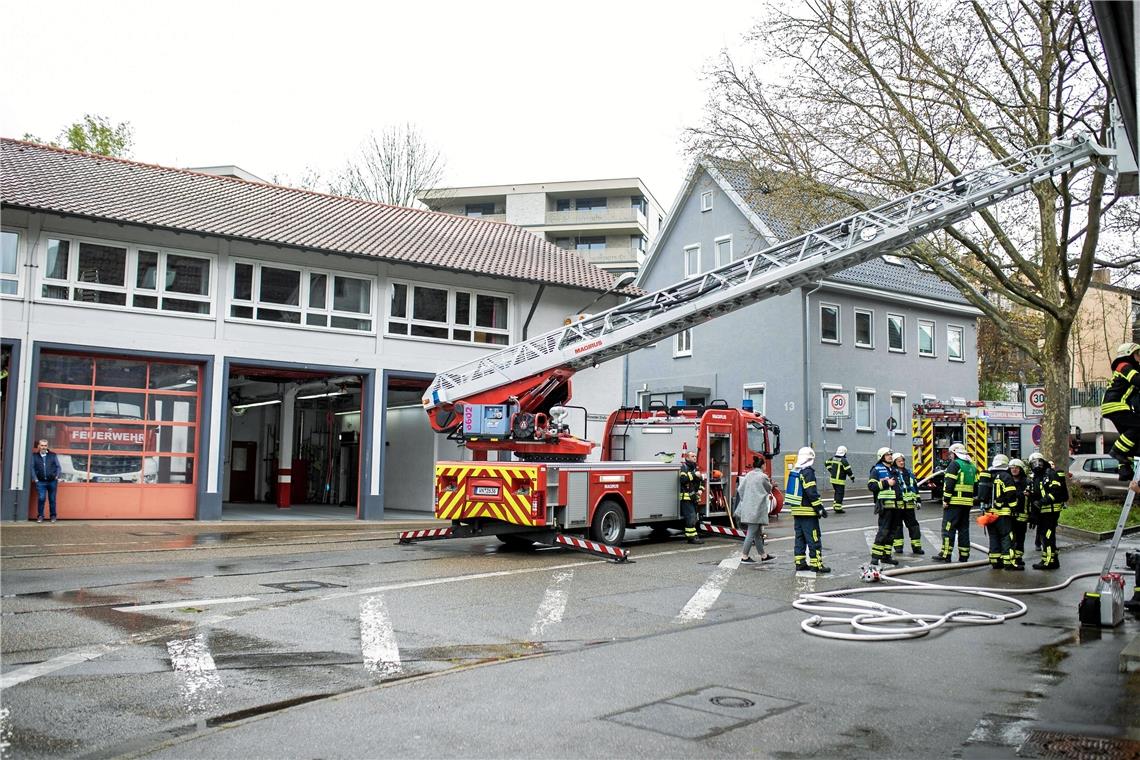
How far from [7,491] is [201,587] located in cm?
1046

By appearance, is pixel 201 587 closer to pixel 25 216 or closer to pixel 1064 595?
pixel 1064 595

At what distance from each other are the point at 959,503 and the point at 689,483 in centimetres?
467

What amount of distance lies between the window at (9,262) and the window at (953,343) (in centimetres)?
3312

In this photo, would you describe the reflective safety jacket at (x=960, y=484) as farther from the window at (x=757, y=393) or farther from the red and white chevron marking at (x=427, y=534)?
the window at (x=757, y=393)

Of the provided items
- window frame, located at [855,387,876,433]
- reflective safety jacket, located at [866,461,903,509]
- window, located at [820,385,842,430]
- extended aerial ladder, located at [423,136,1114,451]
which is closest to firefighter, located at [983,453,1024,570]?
reflective safety jacket, located at [866,461,903,509]

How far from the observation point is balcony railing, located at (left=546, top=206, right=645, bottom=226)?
205ft

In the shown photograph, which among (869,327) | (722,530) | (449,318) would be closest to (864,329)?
(869,327)

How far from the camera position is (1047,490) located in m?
14.5

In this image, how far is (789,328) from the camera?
3425 centimetres

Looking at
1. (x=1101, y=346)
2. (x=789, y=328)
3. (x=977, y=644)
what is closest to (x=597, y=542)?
(x=977, y=644)

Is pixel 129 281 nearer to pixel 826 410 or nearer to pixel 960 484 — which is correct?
pixel 960 484

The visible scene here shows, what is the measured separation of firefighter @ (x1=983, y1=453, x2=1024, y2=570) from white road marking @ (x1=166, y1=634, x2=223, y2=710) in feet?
35.5

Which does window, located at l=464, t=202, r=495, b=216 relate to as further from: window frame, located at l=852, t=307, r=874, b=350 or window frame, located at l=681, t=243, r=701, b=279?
window frame, located at l=852, t=307, r=874, b=350

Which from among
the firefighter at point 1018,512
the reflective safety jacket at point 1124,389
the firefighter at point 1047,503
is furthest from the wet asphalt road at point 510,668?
the reflective safety jacket at point 1124,389
